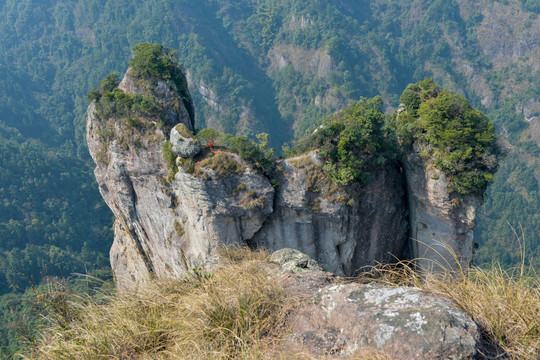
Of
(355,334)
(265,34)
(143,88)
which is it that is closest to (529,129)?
(265,34)

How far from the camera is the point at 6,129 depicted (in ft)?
391

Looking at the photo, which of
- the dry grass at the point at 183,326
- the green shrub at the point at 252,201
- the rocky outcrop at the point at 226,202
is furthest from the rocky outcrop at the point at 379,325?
the rocky outcrop at the point at 226,202

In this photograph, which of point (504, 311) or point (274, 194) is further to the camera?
point (274, 194)

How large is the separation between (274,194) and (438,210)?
30.3 ft

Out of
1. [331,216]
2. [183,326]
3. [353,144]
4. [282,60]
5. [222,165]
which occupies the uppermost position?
[282,60]

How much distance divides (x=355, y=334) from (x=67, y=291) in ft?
14.5

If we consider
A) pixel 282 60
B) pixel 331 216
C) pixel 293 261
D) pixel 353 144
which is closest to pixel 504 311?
pixel 293 261

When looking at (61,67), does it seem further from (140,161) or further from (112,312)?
(112,312)

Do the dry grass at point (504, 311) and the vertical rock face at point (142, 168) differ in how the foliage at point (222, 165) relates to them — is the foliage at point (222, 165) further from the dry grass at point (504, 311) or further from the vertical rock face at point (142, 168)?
the dry grass at point (504, 311)

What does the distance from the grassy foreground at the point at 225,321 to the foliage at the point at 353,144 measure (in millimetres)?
15624

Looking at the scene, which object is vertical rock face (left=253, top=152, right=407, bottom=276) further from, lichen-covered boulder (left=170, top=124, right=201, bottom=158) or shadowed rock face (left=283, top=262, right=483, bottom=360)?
shadowed rock face (left=283, top=262, right=483, bottom=360)

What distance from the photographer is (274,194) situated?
22766mm

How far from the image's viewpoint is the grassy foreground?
4750mm

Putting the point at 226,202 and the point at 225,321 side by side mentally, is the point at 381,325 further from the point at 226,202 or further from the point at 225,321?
the point at 226,202
